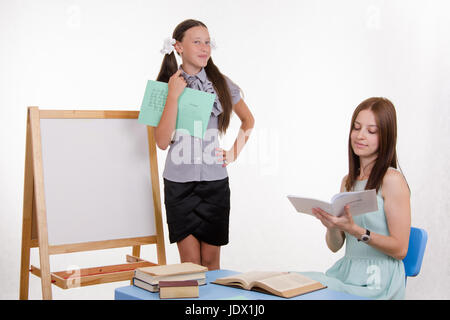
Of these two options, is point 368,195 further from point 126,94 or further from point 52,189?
point 126,94

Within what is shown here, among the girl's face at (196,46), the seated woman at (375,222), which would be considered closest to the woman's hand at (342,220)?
the seated woman at (375,222)

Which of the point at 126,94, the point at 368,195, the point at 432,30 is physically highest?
the point at 432,30

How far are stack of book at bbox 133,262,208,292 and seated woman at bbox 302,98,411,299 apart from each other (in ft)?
1.34

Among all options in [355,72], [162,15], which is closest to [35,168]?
[162,15]

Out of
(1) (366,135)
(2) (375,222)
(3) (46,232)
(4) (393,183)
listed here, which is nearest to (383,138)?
(1) (366,135)

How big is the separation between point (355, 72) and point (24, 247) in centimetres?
256

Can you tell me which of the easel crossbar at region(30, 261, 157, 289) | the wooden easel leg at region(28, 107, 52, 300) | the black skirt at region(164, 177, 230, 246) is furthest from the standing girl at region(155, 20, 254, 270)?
the wooden easel leg at region(28, 107, 52, 300)

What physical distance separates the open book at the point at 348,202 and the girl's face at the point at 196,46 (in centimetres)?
85

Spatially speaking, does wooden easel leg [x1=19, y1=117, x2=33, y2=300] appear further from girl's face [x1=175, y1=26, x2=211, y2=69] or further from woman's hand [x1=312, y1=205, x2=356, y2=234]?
woman's hand [x1=312, y1=205, x2=356, y2=234]

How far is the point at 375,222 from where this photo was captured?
179 cm

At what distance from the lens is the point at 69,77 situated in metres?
3.50

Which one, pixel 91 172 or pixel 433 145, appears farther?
pixel 433 145

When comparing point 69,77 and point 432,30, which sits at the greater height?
point 432,30

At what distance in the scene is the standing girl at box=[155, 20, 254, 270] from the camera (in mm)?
2234
